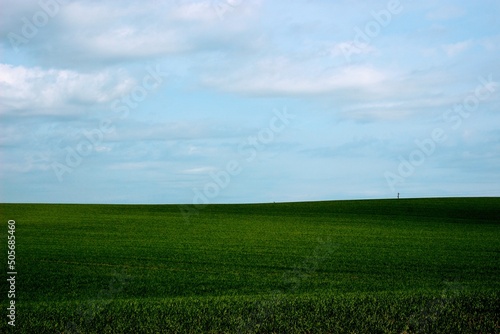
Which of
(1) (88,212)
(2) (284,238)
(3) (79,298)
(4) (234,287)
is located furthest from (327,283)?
(1) (88,212)

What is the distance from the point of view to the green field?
47.3 ft

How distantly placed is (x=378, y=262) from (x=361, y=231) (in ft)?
45.8

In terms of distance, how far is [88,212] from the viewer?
5184 cm

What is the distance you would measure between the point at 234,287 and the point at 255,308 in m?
3.77

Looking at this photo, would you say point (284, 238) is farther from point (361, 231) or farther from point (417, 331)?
point (417, 331)

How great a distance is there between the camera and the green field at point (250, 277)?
14.4 meters

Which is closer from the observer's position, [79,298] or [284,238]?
[79,298]

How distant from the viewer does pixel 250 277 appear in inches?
799

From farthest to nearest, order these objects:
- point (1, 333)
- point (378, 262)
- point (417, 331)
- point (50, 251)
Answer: point (50, 251) → point (378, 262) → point (417, 331) → point (1, 333)

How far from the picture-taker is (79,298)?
55.1 feet

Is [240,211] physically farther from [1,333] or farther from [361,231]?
[1,333]

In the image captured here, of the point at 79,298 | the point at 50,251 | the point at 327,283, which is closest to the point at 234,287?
the point at 327,283

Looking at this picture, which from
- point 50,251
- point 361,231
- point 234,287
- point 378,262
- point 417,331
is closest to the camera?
point 417,331

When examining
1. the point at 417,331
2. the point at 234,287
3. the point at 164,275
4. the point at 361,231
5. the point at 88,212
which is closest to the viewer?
the point at 417,331
